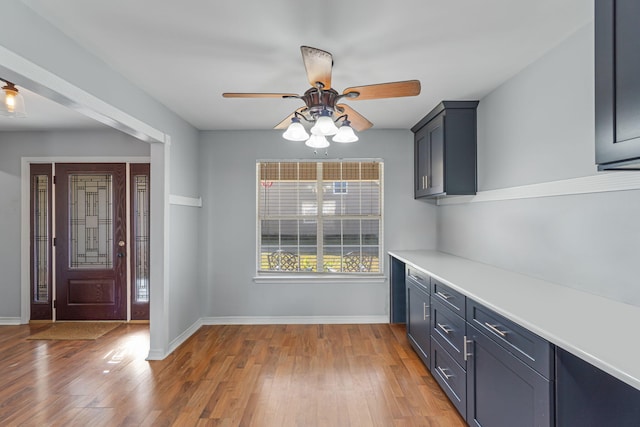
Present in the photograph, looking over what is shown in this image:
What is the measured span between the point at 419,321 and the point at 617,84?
7.99 feet

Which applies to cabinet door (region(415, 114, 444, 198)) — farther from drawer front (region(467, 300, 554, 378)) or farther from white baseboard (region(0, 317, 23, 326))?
white baseboard (region(0, 317, 23, 326))

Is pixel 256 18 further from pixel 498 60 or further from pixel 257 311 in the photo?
pixel 257 311

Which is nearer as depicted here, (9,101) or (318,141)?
(318,141)

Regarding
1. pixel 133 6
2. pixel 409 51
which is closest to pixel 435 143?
pixel 409 51

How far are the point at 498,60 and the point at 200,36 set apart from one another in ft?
6.74

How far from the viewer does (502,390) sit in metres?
1.72

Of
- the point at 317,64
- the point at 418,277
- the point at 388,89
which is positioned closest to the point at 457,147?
the point at 418,277

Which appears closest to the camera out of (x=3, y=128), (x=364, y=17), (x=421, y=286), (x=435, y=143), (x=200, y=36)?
(x=364, y=17)

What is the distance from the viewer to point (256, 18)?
6.14 feet

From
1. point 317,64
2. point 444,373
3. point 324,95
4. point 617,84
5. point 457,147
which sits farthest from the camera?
point 457,147

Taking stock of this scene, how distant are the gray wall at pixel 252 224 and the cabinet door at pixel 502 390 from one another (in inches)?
90.6

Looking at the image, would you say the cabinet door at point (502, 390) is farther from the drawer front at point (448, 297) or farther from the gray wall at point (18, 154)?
the gray wall at point (18, 154)

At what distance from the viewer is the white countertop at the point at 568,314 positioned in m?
1.13

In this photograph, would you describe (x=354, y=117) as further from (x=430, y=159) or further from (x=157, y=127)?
(x=157, y=127)
